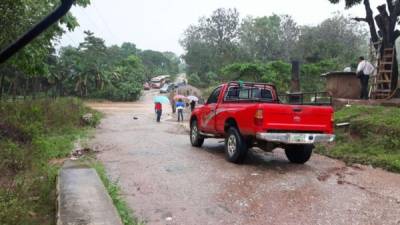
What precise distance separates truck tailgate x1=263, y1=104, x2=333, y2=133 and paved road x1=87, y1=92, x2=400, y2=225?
3.06 ft

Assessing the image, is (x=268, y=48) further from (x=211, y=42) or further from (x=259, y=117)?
(x=259, y=117)

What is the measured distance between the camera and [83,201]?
5.37 metres

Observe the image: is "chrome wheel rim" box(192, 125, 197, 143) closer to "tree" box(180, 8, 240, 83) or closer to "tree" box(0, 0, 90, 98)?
"tree" box(0, 0, 90, 98)

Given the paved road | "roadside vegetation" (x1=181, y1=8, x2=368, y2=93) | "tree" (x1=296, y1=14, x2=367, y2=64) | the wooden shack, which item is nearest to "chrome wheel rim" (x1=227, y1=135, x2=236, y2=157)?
the paved road

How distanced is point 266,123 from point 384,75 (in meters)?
10.3

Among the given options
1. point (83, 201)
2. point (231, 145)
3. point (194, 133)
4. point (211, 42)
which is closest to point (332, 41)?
point (211, 42)

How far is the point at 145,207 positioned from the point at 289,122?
3.92 metres

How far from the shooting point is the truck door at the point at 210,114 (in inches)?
440

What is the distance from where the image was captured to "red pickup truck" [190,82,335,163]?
8.60 m

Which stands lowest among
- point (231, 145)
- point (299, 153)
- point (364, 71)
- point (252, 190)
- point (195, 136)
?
point (252, 190)

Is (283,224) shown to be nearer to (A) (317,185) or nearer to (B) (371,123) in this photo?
(A) (317,185)

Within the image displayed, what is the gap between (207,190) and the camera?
7117 millimetres

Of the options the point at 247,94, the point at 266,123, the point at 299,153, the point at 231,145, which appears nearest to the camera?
the point at 266,123

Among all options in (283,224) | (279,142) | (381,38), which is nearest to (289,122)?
(279,142)
